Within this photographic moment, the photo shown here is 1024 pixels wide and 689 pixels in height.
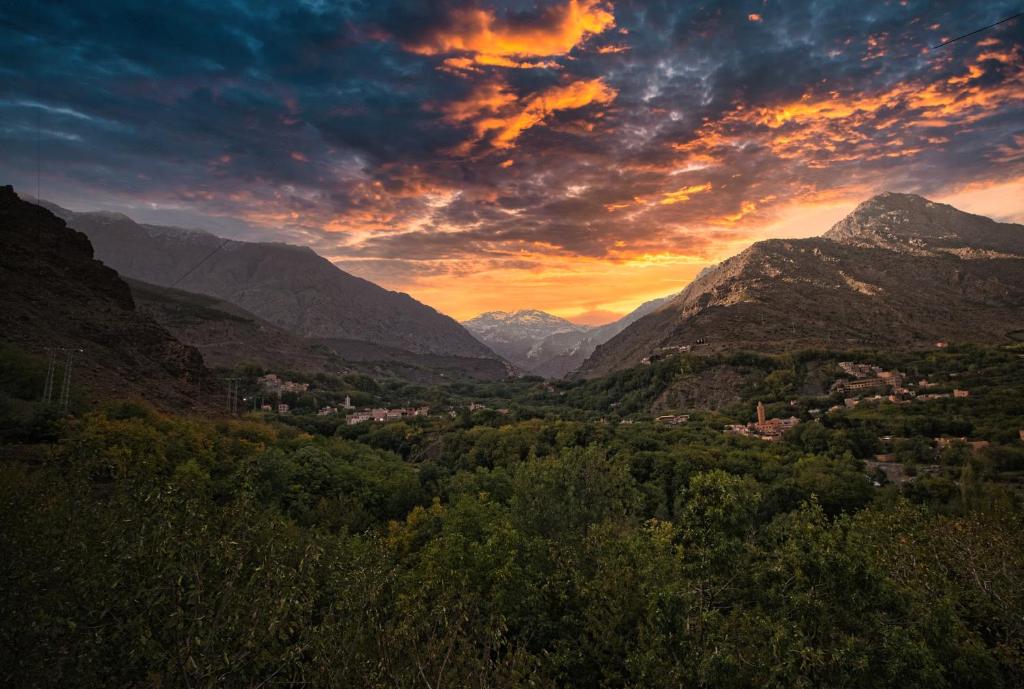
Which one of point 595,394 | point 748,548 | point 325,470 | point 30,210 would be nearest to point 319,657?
point 748,548

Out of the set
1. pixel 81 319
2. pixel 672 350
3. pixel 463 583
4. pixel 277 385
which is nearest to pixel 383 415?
pixel 277 385

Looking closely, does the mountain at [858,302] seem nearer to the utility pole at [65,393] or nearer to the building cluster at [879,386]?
the building cluster at [879,386]

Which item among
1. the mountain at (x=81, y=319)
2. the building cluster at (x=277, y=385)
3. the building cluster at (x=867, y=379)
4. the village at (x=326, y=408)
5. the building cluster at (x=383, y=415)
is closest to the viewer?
the mountain at (x=81, y=319)

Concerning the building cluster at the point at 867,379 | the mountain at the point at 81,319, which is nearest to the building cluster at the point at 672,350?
the building cluster at the point at 867,379

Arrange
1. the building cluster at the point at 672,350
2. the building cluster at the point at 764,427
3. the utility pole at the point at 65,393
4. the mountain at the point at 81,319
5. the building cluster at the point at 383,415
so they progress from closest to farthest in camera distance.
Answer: the utility pole at the point at 65,393 → the mountain at the point at 81,319 → the building cluster at the point at 764,427 → the building cluster at the point at 383,415 → the building cluster at the point at 672,350

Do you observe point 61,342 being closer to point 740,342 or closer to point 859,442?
point 859,442

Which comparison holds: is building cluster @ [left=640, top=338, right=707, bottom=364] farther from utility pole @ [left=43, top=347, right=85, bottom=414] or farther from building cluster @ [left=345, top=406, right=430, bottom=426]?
utility pole @ [left=43, top=347, right=85, bottom=414]
